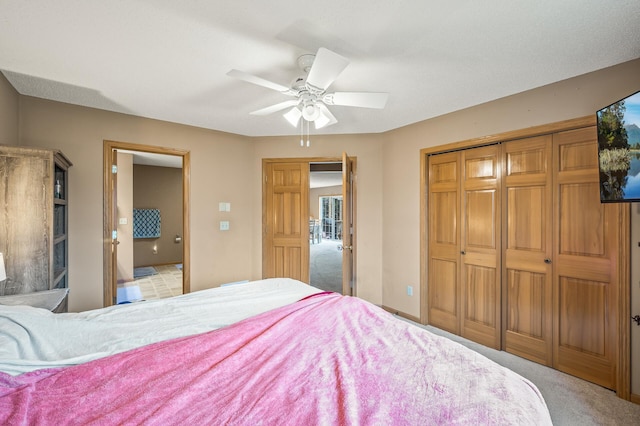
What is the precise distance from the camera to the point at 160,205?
670 centimetres

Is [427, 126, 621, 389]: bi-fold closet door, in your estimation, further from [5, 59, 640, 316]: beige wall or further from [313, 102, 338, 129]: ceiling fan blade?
[313, 102, 338, 129]: ceiling fan blade

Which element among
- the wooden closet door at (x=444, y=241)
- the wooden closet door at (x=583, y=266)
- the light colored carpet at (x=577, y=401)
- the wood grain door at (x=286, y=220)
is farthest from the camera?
the wood grain door at (x=286, y=220)

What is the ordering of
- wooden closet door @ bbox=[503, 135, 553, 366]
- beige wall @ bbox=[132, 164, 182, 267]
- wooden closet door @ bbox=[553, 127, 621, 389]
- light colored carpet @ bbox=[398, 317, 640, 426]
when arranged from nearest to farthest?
light colored carpet @ bbox=[398, 317, 640, 426] → wooden closet door @ bbox=[553, 127, 621, 389] → wooden closet door @ bbox=[503, 135, 553, 366] → beige wall @ bbox=[132, 164, 182, 267]

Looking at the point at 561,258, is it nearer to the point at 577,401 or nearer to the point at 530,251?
the point at 530,251

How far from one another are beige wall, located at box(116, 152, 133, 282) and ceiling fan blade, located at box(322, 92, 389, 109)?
4484 mm

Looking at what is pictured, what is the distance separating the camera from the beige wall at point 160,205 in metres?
6.49

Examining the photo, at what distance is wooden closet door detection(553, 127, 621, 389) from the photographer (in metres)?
2.17

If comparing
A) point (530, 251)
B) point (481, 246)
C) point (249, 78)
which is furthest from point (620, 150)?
point (249, 78)

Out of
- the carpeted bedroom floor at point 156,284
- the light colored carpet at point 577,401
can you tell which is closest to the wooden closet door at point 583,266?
the light colored carpet at point 577,401

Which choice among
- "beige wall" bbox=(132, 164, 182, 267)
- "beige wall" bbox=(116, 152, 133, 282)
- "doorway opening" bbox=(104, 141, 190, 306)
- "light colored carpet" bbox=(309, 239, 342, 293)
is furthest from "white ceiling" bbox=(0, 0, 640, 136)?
"beige wall" bbox=(132, 164, 182, 267)

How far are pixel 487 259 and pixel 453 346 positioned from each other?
1.87 metres

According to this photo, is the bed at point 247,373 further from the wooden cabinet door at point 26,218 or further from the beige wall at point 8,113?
the beige wall at point 8,113

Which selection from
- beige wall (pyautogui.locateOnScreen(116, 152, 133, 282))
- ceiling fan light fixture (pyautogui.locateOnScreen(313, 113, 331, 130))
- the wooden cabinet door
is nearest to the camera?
the wooden cabinet door

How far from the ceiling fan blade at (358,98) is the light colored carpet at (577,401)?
242 centimetres
